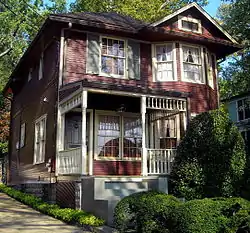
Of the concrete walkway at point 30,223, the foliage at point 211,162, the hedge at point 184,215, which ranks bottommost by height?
the concrete walkway at point 30,223

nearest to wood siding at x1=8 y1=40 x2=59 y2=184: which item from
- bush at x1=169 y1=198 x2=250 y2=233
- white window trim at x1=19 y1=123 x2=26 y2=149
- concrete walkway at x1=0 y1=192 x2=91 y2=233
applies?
white window trim at x1=19 y1=123 x2=26 y2=149

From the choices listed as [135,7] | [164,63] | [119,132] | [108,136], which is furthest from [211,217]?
[135,7]

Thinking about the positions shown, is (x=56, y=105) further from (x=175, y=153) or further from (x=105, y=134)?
(x=175, y=153)

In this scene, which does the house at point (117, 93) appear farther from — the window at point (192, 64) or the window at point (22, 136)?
the window at point (22, 136)

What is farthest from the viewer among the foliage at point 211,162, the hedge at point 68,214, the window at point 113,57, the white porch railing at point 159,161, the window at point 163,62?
the window at point 163,62

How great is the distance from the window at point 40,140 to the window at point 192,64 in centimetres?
605

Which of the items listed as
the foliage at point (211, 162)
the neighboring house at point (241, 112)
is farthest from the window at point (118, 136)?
the neighboring house at point (241, 112)

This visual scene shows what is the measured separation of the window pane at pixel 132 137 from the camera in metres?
13.3

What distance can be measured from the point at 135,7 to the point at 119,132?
17.8 m

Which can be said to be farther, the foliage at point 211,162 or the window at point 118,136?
the window at point 118,136

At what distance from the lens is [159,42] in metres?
14.3

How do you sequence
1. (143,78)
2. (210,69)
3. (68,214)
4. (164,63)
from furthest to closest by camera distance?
(210,69) < (164,63) < (143,78) < (68,214)

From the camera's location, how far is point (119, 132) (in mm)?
13312

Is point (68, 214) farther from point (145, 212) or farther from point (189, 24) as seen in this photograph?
point (189, 24)
